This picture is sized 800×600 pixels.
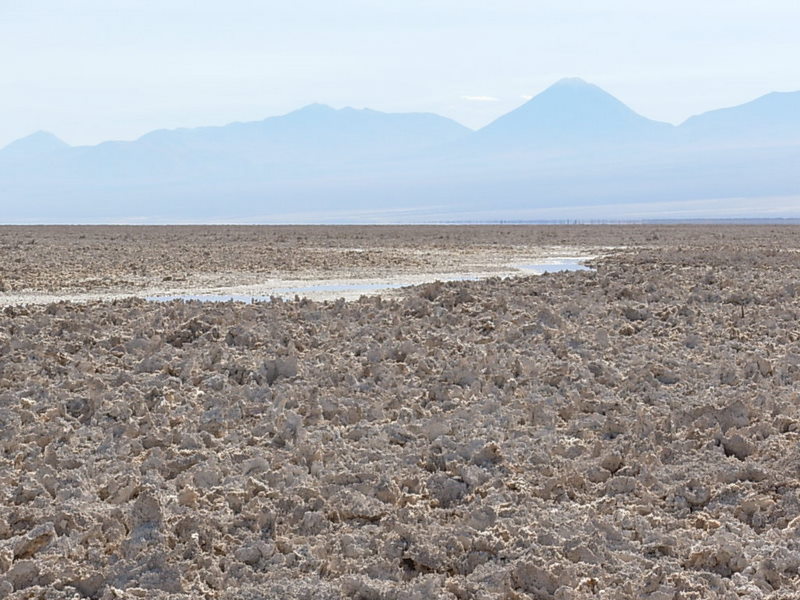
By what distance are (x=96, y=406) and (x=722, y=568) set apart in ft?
15.9

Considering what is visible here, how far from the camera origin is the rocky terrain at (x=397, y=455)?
5359 millimetres

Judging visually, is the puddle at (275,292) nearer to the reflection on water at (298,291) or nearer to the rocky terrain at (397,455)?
the reflection on water at (298,291)

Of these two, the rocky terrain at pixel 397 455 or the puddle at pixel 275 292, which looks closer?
the rocky terrain at pixel 397 455

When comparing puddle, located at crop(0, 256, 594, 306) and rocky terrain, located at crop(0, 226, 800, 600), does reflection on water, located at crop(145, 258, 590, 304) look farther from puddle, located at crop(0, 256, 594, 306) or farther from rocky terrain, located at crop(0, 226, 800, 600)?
rocky terrain, located at crop(0, 226, 800, 600)

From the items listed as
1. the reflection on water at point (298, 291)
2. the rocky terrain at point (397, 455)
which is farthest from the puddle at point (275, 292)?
the rocky terrain at point (397, 455)

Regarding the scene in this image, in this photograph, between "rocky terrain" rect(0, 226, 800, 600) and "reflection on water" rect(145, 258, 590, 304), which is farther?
"reflection on water" rect(145, 258, 590, 304)

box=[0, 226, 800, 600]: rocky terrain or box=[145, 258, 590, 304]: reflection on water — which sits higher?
box=[145, 258, 590, 304]: reflection on water

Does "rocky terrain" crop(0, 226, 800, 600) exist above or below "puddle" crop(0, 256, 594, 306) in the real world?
below

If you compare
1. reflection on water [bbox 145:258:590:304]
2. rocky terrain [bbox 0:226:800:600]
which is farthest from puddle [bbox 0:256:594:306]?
rocky terrain [bbox 0:226:800:600]

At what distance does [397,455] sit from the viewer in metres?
7.13

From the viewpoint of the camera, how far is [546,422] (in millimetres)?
7879

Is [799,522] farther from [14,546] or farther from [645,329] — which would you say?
[645,329]

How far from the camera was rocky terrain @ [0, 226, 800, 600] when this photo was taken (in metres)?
5.36

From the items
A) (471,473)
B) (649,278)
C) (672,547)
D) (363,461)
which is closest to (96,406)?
(363,461)
